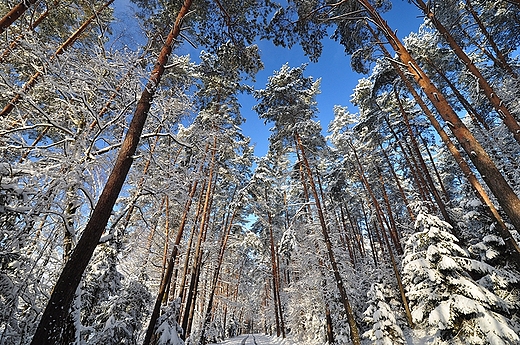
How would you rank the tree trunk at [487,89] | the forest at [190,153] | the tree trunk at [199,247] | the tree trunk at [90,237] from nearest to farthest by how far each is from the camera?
the tree trunk at [90,237] → the forest at [190,153] → the tree trunk at [487,89] → the tree trunk at [199,247]

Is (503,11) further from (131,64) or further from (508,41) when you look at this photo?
(131,64)

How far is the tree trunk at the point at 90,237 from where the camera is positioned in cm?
336

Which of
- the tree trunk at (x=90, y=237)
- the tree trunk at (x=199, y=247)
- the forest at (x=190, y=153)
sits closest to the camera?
the tree trunk at (x=90, y=237)

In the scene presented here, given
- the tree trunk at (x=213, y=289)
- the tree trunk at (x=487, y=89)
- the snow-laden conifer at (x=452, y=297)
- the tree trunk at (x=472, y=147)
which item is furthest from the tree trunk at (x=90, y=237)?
the tree trunk at (x=213, y=289)

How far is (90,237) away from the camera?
4.11m

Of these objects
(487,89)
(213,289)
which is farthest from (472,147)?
(213,289)

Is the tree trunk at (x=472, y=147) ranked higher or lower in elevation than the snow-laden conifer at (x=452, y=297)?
higher

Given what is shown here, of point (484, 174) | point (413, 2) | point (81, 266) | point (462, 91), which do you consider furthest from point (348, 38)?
point (81, 266)

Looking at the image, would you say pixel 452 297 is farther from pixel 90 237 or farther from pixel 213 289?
pixel 213 289

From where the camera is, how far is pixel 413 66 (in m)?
6.86

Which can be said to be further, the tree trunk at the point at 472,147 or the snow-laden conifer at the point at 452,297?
the snow-laden conifer at the point at 452,297

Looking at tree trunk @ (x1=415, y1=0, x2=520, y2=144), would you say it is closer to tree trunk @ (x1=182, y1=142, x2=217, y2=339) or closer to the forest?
the forest

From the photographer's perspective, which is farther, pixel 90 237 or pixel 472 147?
pixel 472 147

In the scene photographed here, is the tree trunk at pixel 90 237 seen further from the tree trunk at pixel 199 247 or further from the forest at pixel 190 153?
the tree trunk at pixel 199 247
